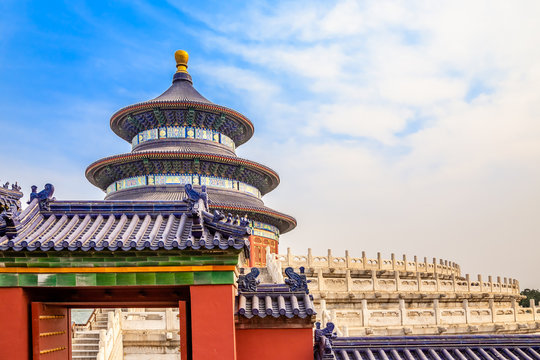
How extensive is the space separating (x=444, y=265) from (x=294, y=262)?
17.5 m

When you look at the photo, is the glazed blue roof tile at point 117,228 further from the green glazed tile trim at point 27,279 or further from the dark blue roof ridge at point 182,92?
the dark blue roof ridge at point 182,92

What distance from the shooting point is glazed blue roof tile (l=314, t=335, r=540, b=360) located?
1111 centimetres

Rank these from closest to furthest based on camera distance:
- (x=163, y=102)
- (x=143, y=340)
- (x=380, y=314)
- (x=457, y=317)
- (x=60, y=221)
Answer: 1. (x=60, y=221)
2. (x=143, y=340)
3. (x=380, y=314)
4. (x=457, y=317)
5. (x=163, y=102)

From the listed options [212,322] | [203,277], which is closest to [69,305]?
[203,277]

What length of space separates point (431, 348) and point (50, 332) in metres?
7.42

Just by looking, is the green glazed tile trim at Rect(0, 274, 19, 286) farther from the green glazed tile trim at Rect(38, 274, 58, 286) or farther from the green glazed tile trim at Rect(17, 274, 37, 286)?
the green glazed tile trim at Rect(38, 274, 58, 286)

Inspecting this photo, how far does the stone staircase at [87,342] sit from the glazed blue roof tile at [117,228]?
328 inches

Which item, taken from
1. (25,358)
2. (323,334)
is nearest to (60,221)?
(25,358)

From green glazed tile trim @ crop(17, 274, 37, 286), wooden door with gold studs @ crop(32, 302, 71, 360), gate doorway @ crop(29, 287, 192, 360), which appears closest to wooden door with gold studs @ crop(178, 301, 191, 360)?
gate doorway @ crop(29, 287, 192, 360)

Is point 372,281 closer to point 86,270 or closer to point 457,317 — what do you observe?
point 457,317

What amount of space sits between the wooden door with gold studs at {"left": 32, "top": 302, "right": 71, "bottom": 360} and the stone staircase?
20.2ft

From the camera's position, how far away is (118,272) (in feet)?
32.6

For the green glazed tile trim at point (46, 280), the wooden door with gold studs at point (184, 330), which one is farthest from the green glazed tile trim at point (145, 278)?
the green glazed tile trim at point (46, 280)

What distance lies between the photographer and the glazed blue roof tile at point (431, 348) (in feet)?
36.4
